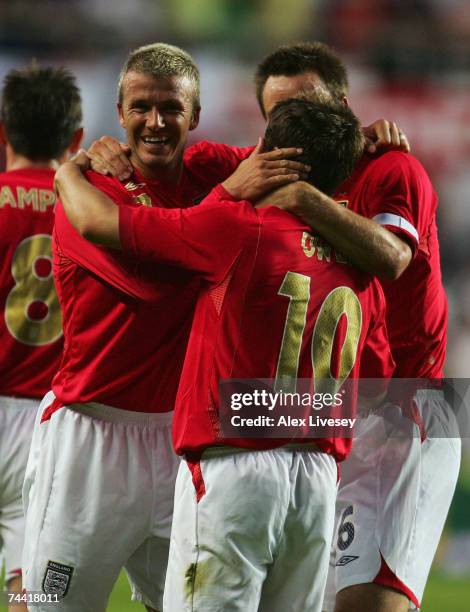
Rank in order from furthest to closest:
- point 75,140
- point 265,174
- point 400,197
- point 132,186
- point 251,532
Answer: point 75,140
point 132,186
point 400,197
point 265,174
point 251,532

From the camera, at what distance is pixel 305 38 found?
1151 centimetres

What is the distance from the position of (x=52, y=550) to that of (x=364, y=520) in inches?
47.9

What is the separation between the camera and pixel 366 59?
37.1ft

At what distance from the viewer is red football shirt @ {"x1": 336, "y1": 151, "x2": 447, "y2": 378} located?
3.69m

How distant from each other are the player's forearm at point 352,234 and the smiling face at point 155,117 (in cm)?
82

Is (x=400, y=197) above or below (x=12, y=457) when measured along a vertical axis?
above

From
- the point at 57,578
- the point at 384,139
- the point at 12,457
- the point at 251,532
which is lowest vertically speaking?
the point at 57,578

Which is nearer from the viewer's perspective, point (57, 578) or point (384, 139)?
point (57, 578)

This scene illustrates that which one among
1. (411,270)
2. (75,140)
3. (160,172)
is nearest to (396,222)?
(411,270)

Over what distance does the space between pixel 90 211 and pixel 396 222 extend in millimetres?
1050

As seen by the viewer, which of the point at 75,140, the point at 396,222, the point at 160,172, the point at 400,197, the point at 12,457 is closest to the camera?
the point at 396,222

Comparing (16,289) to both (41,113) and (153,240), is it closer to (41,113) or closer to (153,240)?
(41,113)

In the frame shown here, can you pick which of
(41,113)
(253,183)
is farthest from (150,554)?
(41,113)

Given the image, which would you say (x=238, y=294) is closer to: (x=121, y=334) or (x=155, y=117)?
(x=121, y=334)
